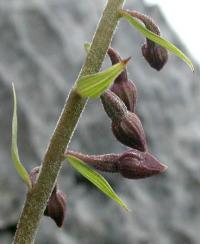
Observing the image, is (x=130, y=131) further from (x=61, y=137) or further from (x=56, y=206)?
(x=56, y=206)

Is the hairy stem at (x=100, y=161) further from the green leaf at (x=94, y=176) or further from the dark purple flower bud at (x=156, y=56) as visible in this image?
the dark purple flower bud at (x=156, y=56)

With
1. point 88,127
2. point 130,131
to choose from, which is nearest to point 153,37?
point 130,131

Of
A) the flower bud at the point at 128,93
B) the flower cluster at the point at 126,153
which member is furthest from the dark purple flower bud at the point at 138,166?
the flower bud at the point at 128,93

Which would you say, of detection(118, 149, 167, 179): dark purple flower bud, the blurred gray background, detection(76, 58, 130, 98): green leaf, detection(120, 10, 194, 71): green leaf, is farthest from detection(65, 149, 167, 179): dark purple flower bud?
the blurred gray background

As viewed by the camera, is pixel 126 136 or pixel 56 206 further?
pixel 56 206

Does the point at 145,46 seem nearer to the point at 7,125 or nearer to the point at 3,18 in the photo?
the point at 7,125

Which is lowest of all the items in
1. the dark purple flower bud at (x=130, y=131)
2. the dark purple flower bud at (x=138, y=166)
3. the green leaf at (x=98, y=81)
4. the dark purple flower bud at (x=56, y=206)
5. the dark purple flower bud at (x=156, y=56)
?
the dark purple flower bud at (x=56, y=206)
